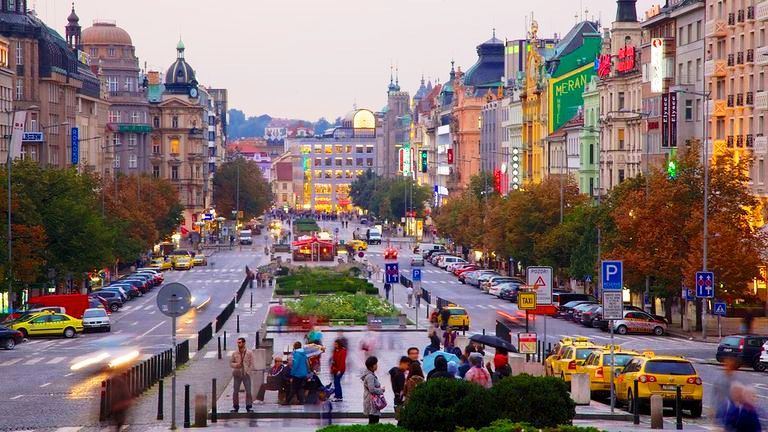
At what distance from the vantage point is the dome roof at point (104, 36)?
646ft

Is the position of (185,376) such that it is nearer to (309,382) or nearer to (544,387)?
(309,382)

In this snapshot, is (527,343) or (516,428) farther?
(527,343)

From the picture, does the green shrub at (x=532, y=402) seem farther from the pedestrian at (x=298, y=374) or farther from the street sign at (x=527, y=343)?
the street sign at (x=527, y=343)

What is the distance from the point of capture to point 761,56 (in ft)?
262

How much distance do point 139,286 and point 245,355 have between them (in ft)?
210

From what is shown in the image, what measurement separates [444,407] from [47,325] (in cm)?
4476

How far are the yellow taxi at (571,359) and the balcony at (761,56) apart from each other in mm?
36777

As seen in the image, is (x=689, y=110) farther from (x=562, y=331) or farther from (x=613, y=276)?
(x=613, y=276)

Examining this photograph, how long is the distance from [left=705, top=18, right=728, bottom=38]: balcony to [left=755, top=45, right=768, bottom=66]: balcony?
6136mm

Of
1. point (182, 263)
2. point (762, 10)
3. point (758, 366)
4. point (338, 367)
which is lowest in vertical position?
point (758, 366)

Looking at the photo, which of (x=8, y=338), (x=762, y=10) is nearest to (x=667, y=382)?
(x=8, y=338)

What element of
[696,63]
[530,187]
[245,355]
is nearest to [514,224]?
[530,187]

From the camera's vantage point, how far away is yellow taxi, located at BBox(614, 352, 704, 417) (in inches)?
1430

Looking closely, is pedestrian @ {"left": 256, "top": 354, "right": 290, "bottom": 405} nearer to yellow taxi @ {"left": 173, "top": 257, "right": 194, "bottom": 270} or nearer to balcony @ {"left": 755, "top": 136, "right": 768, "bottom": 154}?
balcony @ {"left": 755, "top": 136, "right": 768, "bottom": 154}
